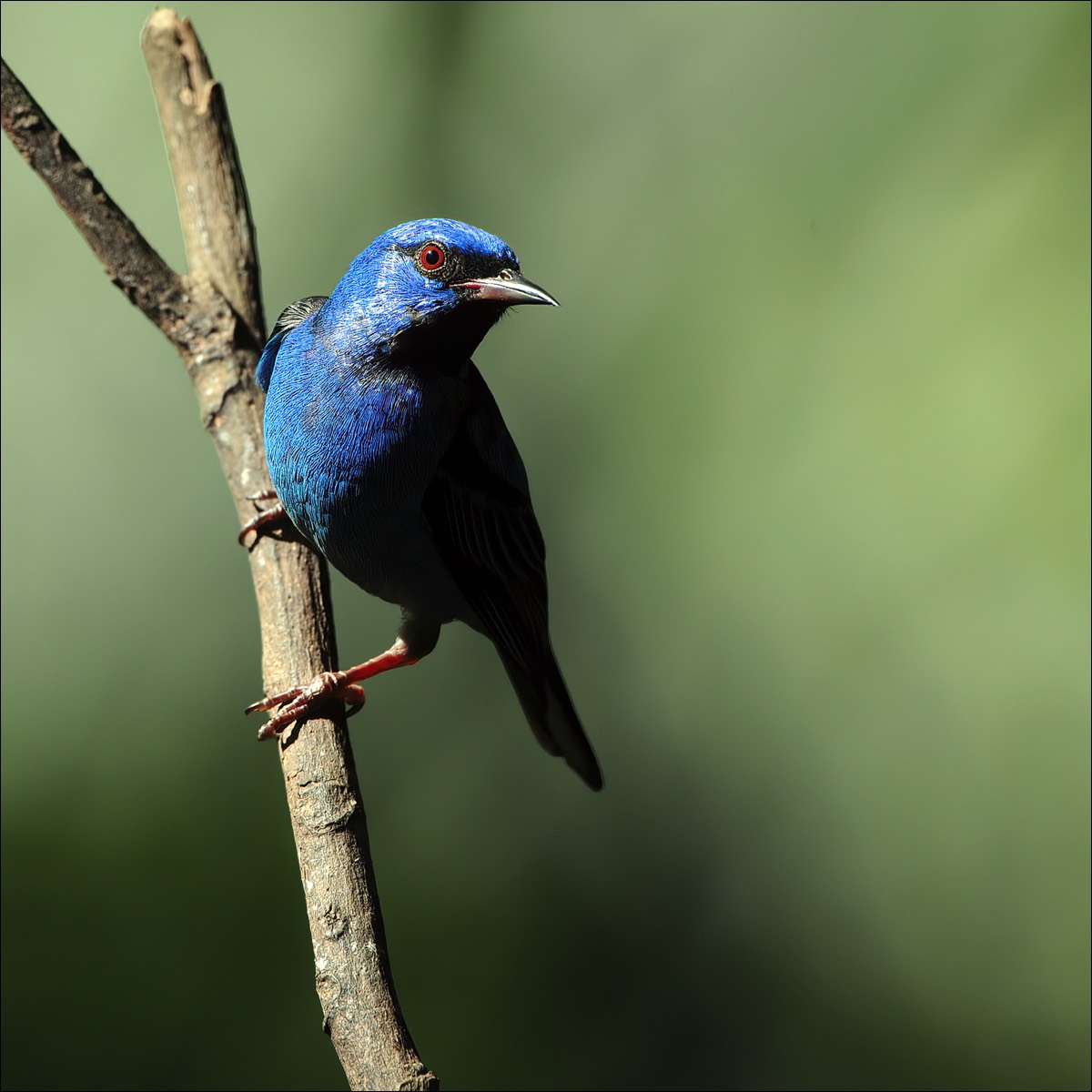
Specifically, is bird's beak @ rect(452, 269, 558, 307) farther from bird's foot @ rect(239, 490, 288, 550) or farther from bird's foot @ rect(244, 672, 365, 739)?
bird's foot @ rect(244, 672, 365, 739)

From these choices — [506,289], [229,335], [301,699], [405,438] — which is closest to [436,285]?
[506,289]

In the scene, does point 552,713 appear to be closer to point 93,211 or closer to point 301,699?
point 301,699

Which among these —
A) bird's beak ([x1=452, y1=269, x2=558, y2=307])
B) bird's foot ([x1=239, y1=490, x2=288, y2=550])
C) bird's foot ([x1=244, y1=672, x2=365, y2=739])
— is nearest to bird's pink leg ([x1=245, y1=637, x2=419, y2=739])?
bird's foot ([x1=244, y1=672, x2=365, y2=739])

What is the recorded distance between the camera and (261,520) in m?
2.91

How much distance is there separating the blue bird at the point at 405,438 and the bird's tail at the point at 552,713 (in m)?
0.12

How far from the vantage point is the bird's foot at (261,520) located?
2908 millimetres

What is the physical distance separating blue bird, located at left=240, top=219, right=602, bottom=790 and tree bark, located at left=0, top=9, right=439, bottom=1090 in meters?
0.11

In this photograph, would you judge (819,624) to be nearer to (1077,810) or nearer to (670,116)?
(1077,810)

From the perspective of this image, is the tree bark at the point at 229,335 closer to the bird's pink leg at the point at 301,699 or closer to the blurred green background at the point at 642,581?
the bird's pink leg at the point at 301,699

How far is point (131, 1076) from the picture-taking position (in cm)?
413

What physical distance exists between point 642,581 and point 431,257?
2.34m

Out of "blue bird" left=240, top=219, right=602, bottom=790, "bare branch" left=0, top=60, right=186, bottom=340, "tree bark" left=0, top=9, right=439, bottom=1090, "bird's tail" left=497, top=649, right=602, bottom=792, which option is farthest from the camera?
"bird's tail" left=497, top=649, right=602, bottom=792

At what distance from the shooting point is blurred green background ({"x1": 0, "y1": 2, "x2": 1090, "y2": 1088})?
430cm

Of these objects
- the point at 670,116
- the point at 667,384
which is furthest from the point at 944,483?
the point at 670,116
